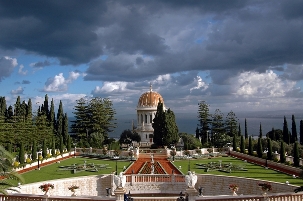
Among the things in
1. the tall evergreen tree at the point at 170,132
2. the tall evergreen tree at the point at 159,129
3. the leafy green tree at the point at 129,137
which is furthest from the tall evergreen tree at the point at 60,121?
the tall evergreen tree at the point at 170,132

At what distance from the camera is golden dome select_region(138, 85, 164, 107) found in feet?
248

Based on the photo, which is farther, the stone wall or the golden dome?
the golden dome

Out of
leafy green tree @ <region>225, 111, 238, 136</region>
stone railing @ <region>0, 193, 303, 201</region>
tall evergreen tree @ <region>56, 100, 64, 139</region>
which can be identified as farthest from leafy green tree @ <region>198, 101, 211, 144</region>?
stone railing @ <region>0, 193, 303, 201</region>

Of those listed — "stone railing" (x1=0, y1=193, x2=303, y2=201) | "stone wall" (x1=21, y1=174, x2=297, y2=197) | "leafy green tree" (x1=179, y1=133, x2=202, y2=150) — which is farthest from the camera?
"leafy green tree" (x1=179, y1=133, x2=202, y2=150)

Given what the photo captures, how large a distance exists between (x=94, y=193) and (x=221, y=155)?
25969 millimetres

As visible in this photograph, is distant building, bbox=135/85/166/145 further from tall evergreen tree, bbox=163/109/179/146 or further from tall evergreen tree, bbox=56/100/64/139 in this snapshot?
tall evergreen tree, bbox=56/100/64/139

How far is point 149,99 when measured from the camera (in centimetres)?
7625

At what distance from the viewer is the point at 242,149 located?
48.7 metres

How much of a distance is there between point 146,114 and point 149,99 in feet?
12.0

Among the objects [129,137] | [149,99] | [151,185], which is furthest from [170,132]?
[151,185]

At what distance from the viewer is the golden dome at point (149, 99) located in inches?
2972

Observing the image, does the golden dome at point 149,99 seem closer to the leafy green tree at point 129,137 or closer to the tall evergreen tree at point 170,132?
the leafy green tree at point 129,137

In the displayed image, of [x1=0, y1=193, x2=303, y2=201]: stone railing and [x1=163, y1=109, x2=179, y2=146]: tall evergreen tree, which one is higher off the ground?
[x1=163, y1=109, x2=179, y2=146]: tall evergreen tree

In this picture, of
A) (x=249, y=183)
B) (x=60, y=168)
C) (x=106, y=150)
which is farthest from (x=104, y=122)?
(x=249, y=183)
